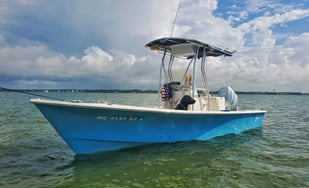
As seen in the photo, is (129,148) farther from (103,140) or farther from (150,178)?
(150,178)

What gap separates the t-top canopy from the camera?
9.36m

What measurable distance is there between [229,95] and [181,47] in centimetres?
378

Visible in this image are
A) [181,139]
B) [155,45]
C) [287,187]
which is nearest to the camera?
[287,187]

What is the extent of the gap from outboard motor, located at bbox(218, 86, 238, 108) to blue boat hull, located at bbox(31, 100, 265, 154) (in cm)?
295

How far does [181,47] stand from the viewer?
394 inches

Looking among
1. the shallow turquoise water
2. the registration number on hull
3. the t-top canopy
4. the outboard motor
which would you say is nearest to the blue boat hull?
the registration number on hull

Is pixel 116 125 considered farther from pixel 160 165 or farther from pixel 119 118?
pixel 160 165

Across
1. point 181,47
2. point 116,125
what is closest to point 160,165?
point 116,125

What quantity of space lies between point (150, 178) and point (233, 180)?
194cm

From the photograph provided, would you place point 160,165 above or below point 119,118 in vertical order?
below

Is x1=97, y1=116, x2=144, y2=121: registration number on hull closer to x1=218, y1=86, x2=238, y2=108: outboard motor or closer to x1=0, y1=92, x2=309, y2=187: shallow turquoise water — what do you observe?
x1=0, y1=92, x2=309, y2=187: shallow turquoise water

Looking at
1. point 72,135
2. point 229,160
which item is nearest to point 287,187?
point 229,160

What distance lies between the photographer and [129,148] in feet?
26.8

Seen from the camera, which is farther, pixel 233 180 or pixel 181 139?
pixel 181 139
